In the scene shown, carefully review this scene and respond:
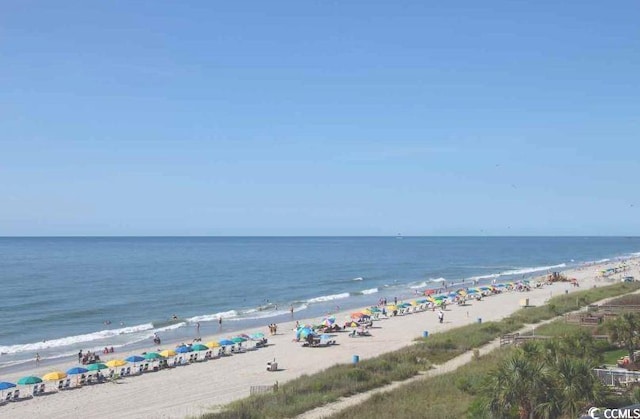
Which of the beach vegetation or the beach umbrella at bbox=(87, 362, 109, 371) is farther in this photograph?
the beach umbrella at bbox=(87, 362, 109, 371)

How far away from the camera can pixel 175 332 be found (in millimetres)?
41344

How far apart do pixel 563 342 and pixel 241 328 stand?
29.0m

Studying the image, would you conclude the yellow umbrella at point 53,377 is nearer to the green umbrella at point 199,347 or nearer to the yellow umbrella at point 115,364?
the yellow umbrella at point 115,364

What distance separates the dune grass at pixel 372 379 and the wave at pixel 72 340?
64.4 feet

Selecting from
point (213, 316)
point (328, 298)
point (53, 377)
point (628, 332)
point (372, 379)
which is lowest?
point (328, 298)

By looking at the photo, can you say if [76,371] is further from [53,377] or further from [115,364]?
[115,364]

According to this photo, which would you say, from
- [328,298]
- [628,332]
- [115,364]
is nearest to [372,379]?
[628,332]

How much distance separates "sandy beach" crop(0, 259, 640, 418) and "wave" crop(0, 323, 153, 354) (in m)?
5.76

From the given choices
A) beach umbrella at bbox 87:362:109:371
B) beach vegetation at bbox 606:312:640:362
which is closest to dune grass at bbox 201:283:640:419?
beach vegetation at bbox 606:312:640:362

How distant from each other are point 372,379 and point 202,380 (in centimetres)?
822

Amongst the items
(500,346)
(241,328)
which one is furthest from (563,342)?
(241,328)

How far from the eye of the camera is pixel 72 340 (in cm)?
3831

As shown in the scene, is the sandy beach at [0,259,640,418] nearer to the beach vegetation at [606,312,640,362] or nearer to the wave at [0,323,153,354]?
the wave at [0,323,153,354]

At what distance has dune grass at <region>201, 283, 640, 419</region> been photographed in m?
18.5
